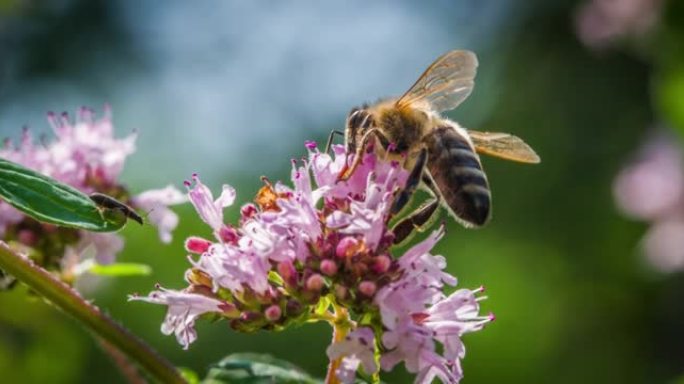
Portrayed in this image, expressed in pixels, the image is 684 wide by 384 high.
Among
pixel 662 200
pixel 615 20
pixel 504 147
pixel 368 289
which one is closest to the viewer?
pixel 368 289

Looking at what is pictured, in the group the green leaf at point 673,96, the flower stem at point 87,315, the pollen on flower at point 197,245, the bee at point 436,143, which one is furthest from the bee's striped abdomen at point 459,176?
the green leaf at point 673,96

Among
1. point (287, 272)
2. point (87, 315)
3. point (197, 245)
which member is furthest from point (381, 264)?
point (87, 315)

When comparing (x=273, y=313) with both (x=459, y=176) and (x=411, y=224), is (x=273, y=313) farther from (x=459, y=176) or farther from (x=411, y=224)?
(x=459, y=176)

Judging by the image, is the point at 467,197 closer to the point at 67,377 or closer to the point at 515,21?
the point at 67,377

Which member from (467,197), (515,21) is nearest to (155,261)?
(467,197)

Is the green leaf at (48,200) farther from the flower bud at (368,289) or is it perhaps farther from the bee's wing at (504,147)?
the bee's wing at (504,147)

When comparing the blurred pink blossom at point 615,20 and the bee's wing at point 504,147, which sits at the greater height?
the blurred pink blossom at point 615,20

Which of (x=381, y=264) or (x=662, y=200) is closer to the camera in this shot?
(x=381, y=264)

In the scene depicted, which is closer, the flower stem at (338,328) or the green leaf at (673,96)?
the flower stem at (338,328)

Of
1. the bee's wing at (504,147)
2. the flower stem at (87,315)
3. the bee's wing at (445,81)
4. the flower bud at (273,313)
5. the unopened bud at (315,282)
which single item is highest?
the bee's wing at (445,81)
